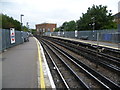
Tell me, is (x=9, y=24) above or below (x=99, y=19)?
below

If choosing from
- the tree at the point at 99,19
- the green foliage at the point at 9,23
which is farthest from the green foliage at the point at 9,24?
the tree at the point at 99,19

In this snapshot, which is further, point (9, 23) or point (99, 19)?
point (99, 19)

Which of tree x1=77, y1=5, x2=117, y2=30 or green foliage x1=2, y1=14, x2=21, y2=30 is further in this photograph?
tree x1=77, y1=5, x2=117, y2=30

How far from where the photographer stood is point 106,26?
60.7 meters

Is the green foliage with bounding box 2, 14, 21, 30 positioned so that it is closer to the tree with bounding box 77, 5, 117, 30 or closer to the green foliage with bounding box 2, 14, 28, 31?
the green foliage with bounding box 2, 14, 28, 31

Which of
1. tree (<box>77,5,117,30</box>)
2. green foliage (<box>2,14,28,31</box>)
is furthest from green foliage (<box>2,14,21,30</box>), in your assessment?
tree (<box>77,5,117,30</box>)

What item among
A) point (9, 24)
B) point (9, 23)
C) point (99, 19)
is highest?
point (99, 19)

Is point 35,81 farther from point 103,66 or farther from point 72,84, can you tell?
point 103,66

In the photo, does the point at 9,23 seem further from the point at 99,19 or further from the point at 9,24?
the point at 99,19

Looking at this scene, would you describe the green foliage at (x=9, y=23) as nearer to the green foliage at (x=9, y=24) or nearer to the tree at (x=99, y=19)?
the green foliage at (x=9, y=24)

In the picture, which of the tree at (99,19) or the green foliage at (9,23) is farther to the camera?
the tree at (99,19)

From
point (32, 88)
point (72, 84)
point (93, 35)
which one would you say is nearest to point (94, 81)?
point (72, 84)

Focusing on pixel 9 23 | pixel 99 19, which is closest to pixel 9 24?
pixel 9 23

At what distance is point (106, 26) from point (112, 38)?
26676mm
